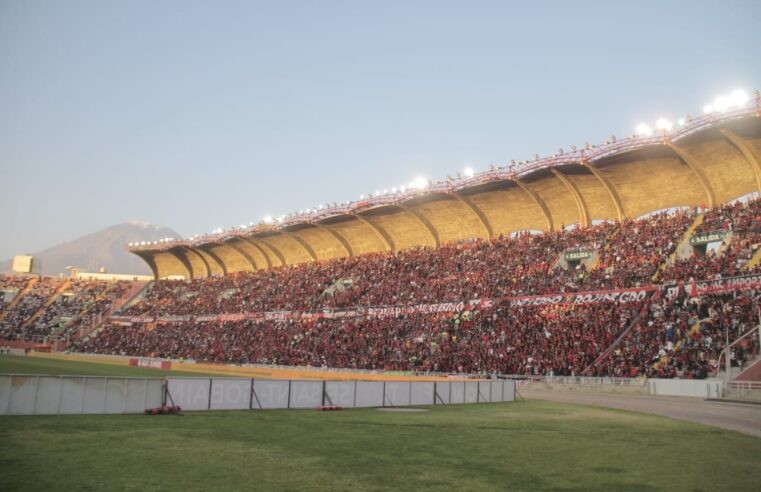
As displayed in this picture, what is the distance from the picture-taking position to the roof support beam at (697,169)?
128 feet

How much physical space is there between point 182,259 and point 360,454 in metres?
74.0

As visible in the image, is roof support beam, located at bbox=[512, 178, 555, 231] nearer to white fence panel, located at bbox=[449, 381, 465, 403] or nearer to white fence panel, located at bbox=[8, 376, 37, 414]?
white fence panel, located at bbox=[449, 381, 465, 403]

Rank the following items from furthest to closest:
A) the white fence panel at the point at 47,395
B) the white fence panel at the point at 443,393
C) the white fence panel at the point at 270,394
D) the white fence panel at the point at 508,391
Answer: the white fence panel at the point at 508,391 → the white fence panel at the point at 443,393 → the white fence panel at the point at 270,394 → the white fence panel at the point at 47,395

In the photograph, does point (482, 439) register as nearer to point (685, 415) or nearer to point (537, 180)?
point (685, 415)

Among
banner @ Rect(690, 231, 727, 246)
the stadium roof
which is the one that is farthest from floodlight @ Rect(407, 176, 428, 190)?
banner @ Rect(690, 231, 727, 246)

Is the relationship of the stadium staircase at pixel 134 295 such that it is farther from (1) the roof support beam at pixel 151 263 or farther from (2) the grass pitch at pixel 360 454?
(2) the grass pitch at pixel 360 454

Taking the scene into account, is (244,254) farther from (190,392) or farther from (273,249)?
(190,392)

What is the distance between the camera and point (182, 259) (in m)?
81.6

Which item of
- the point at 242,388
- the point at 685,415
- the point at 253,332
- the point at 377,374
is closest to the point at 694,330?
the point at 685,415

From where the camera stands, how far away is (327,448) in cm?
1289

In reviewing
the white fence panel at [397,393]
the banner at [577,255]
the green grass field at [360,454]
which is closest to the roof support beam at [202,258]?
the banner at [577,255]

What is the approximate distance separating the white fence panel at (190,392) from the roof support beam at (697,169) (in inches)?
1282

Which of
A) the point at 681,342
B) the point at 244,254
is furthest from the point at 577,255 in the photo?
the point at 244,254

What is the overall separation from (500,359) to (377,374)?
26.0 ft
